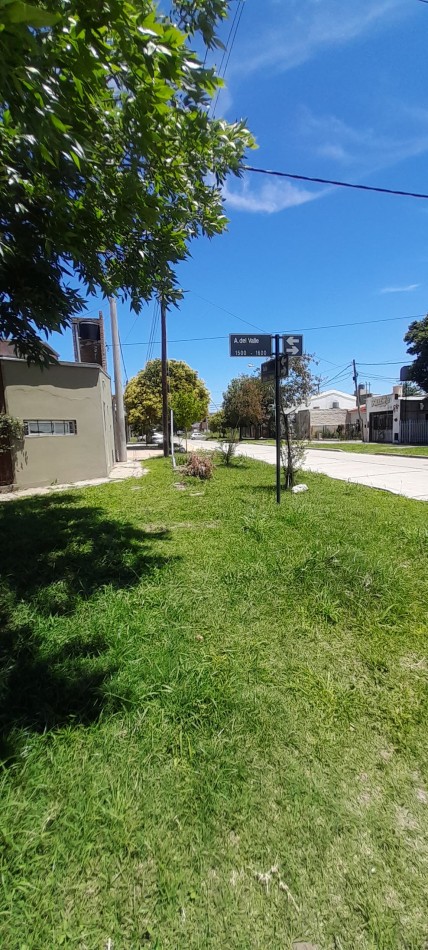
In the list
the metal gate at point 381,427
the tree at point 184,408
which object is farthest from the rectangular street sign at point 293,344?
the metal gate at point 381,427

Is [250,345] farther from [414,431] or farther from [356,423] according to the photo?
[356,423]

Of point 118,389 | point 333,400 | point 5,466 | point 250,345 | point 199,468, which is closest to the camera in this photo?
point 250,345

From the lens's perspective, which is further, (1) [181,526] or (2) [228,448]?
(2) [228,448]

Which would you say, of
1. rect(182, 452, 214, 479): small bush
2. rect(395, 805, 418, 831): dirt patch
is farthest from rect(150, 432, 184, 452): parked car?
rect(395, 805, 418, 831): dirt patch

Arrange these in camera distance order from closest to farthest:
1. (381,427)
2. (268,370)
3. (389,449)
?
(268,370) → (389,449) → (381,427)

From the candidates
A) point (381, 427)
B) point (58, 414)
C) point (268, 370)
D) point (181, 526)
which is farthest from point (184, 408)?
point (381, 427)

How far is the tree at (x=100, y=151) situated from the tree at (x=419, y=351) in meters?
28.9

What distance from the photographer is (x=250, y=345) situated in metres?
5.62

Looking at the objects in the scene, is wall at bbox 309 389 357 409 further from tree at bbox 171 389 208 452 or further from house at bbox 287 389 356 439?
tree at bbox 171 389 208 452

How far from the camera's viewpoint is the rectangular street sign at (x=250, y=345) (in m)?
5.57

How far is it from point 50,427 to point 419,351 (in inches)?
1066

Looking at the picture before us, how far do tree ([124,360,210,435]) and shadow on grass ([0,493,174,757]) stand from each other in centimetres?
2442

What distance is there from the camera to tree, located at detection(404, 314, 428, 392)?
28109mm

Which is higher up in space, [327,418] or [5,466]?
[327,418]
